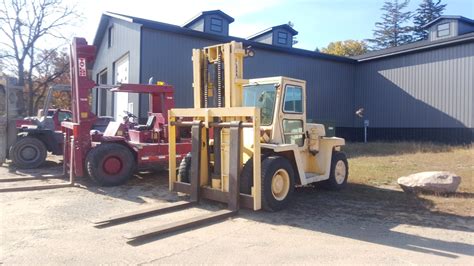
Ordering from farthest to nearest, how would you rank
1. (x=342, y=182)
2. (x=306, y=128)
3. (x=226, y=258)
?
1. (x=342, y=182)
2. (x=306, y=128)
3. (x=226, y=258)

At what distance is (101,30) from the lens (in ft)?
84.6

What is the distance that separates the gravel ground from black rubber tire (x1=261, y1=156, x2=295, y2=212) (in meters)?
0.16

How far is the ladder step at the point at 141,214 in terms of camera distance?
6.37 m

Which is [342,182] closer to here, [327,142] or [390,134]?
[327,142]

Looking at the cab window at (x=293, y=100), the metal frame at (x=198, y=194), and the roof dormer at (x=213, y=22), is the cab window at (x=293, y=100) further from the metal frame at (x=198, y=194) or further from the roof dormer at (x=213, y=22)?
the roof dormer at (x=213, y=22)

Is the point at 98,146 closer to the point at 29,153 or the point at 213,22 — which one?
the point at 29,153

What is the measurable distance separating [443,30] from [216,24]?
15321mm

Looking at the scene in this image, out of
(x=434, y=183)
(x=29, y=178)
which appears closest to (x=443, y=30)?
(x=434, y=183)

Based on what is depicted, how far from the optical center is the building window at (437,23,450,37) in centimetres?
2781

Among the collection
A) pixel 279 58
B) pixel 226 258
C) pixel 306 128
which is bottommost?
pixel 226 258

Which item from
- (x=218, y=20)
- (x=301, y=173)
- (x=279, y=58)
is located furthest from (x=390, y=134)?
(x=301, y=173)

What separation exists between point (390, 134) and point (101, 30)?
18669 millimetres

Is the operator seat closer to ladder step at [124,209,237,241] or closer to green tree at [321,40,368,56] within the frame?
ladder step at [124,209,237,241]

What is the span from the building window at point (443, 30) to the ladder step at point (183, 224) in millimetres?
26232
